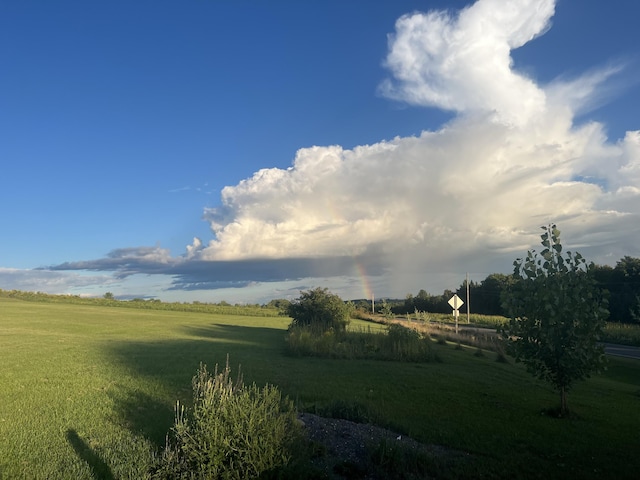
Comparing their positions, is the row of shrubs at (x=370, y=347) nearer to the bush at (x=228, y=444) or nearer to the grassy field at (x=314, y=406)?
the grassy field at (x=314, y=406)

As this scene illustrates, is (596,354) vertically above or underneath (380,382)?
above

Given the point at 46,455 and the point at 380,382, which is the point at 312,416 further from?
the point at 380,382

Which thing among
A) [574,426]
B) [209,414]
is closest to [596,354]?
[574,426]

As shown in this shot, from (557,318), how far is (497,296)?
79.2 metres

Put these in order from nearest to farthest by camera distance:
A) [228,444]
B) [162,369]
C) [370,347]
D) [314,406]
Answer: [228,444] < [314,406] < [162,369] < [370,347]

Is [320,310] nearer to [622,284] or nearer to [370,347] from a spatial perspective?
[370,347]

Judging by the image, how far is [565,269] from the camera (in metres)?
11.3

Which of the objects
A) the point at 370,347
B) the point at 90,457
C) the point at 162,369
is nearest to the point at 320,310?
the point at 370,347

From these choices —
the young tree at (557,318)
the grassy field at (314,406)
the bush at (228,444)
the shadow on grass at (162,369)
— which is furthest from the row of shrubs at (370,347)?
the bush at (228,444)

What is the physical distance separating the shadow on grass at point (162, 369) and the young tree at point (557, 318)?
7.61 metres

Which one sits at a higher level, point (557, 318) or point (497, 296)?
point (497, 296)

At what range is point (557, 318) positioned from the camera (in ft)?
35.6

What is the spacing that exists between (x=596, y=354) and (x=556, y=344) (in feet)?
2.83

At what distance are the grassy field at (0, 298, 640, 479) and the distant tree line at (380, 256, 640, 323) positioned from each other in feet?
76.6
